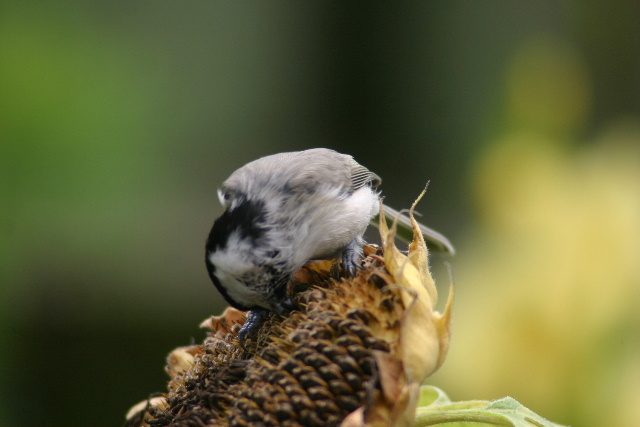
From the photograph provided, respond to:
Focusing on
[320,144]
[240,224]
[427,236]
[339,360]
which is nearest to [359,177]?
[427,236]

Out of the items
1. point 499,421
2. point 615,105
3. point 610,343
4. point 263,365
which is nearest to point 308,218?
point 263,365

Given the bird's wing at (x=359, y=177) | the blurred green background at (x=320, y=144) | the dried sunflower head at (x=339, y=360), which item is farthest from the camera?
the blurred green background at (x=320, y=144)

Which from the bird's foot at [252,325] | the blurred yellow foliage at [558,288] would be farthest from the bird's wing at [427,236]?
the bird's foot at [252,325]

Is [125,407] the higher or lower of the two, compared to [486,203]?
lower

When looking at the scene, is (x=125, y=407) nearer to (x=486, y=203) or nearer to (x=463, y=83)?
(x=486, y=203)

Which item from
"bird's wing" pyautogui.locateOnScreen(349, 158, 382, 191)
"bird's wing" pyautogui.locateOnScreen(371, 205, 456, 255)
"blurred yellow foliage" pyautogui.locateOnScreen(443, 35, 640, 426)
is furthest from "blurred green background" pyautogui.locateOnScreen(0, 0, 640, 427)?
"bird's wing" pyautogui.locateOnScreen(349, 158, 382, 191)

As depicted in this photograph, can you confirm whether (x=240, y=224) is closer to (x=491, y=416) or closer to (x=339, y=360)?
(x=339, y=360)

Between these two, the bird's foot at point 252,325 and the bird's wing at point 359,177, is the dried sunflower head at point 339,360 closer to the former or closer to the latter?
the bird's foot at point 252,325
